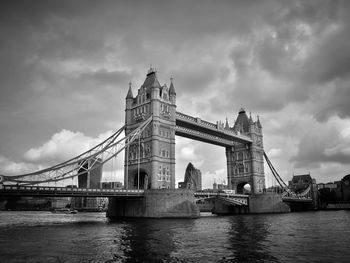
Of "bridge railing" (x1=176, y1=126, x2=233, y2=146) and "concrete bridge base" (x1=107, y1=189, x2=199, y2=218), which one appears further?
"bridge railing" (x1=176, y1=126, x2=233, y2=146)

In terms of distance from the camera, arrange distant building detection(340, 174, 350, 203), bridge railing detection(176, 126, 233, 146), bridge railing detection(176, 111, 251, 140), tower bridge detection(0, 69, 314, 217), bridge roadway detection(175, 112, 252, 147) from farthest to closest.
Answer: distant building detection(340, 174, 350, 203) < bridge railing detection(176, 126, 233, 146) < bridge roadway detection(175, 112, 252, 147) < bridge railing detection(176, 111, 251, 140) < tower bridge detection(0, 69, 314, 217)

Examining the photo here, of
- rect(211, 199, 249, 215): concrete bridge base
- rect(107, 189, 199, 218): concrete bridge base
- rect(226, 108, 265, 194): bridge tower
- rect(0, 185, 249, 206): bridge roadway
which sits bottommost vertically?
rect(211, 199, 249, 215): concrete bridge base

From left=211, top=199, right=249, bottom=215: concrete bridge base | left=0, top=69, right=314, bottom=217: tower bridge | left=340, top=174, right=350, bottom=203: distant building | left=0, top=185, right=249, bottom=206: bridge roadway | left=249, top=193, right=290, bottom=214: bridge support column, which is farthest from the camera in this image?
left=340, top=174, right=350, bottom=203: distant building

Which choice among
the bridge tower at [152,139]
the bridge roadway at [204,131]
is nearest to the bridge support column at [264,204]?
the bridge roadway at [204,131]

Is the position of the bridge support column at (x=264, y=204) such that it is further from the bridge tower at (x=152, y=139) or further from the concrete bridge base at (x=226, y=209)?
the bridge tower at (x=152, y=139)

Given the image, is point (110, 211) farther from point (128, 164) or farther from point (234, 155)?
point (234, 155)

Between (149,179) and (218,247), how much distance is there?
142 feet

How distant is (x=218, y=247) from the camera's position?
82.0 ft

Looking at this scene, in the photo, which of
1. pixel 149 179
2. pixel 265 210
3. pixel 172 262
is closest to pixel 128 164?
pixel 149 179

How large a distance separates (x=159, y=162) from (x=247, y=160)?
39.5 metres

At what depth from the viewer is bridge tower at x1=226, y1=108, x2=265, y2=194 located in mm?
97812

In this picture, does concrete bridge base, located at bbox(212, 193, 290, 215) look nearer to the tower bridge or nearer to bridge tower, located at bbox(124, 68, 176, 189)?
the tower bridge

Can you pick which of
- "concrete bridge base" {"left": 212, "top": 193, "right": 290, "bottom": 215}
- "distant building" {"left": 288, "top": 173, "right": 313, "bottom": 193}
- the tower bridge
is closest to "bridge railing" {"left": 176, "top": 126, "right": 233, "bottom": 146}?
the tower bridge

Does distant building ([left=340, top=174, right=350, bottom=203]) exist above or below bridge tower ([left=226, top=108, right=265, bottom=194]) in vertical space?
below
